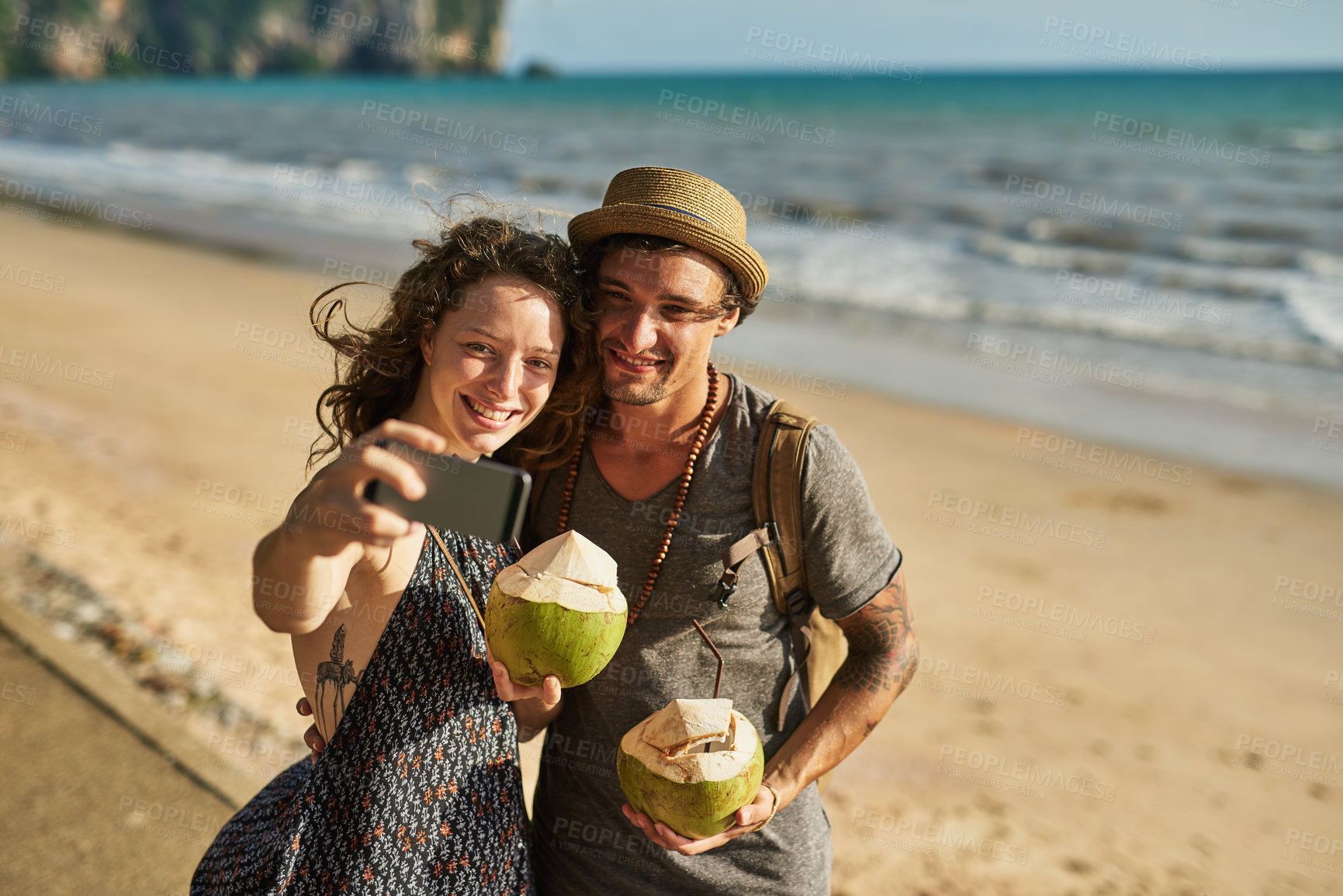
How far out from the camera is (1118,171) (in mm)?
24844

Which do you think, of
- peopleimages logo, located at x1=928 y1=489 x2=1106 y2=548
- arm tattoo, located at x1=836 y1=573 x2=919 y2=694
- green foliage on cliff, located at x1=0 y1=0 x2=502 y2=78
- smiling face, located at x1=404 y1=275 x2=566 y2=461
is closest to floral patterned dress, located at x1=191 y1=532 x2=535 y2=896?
smiling face, located at x1=404 y1=275 x2=566 y2=461

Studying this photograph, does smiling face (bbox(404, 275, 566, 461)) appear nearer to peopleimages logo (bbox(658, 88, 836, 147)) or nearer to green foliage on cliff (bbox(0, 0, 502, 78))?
peopleimages logo (bbox(658, 88, 836, 147))

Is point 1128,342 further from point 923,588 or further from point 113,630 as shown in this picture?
point 113,630

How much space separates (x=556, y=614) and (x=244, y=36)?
10327 cm

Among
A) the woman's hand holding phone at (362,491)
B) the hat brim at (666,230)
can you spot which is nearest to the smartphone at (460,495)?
the woman's hand holding phone at (362,491)

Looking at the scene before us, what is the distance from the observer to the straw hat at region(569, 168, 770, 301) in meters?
2.33

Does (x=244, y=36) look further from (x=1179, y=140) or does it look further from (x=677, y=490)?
(x=677, y=490)

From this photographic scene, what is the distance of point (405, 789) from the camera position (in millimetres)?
1897

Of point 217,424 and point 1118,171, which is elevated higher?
point 1118,171

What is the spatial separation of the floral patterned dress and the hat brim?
88cm

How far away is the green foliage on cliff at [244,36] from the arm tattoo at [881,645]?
213 feet

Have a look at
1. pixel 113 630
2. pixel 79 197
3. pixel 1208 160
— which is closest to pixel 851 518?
pixel 113 630

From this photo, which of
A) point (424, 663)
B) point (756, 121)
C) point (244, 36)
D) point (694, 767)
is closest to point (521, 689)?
point (424, 663)

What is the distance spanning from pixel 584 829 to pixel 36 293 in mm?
11063
